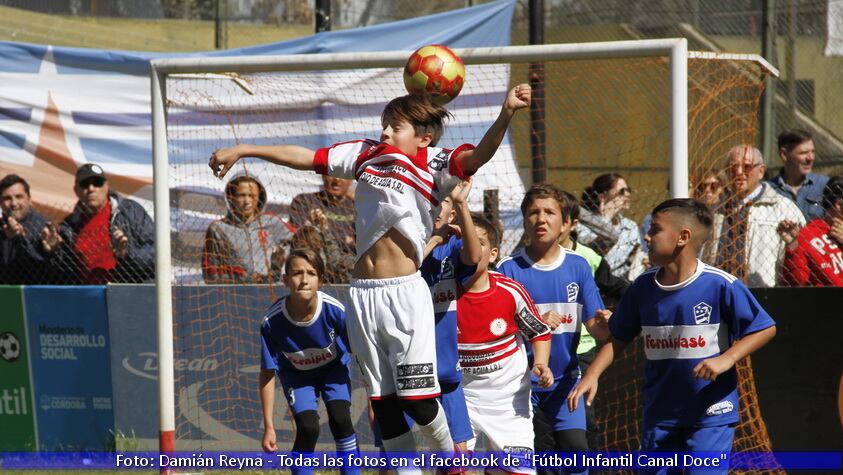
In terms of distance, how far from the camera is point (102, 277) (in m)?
9.03

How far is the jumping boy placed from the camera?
5059mm

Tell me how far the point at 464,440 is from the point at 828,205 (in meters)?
3.43

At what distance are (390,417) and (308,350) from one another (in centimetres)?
163

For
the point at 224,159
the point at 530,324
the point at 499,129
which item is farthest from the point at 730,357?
the point at 224,159

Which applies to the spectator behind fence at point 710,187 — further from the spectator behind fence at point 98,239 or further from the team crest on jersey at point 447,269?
the spectator behind fence at point 98,239

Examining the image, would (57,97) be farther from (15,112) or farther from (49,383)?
(49,383)

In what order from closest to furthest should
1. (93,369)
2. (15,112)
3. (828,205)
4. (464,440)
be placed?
1. (464,440)
2. (828,205)
3. (93,369)
4. (15,112)

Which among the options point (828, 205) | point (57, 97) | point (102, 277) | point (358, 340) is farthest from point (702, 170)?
point (57, 97)

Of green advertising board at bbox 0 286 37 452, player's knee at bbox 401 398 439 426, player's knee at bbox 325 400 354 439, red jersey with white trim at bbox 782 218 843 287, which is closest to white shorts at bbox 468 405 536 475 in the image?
player's knee at bbox 401 398 439 426

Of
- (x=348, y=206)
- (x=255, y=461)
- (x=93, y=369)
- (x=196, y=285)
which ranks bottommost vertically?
(x=255, y=461)

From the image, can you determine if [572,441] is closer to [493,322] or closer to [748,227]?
[493,322]

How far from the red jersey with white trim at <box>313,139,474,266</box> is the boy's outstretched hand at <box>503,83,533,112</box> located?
1.38ft

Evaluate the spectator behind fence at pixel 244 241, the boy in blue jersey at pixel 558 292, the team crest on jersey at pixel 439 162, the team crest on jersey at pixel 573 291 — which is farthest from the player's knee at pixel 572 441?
the spectator behind fence at pixel 244 241

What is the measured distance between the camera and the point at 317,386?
6.85 meters
